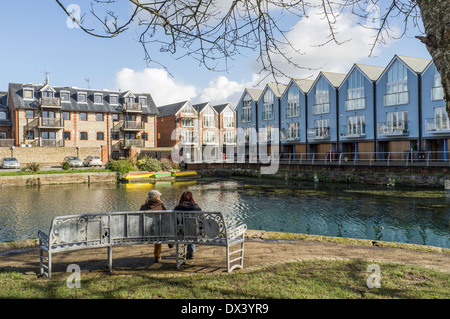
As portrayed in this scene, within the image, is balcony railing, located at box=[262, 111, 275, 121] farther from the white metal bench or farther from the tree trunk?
the tree trunk

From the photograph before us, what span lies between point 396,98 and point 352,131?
5879mm

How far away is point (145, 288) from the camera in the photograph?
191 inches

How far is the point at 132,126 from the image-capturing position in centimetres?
5375

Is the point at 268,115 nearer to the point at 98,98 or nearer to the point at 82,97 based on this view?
the point at 98,98

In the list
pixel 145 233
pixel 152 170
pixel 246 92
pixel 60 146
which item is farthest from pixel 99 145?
pixel 145 233

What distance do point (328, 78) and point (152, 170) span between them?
24.1 metres

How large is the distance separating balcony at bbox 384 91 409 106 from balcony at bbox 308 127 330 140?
7905mm

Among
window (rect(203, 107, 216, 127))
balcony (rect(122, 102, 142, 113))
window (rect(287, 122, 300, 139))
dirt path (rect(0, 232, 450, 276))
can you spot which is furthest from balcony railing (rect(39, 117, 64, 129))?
dirt path (rect(0, 232, 450, 276))

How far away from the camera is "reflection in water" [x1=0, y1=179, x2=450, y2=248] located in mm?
13453

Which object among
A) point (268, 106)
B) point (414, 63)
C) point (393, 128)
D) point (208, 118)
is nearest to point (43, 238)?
point (393, 128)

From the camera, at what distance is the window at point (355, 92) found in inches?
1622

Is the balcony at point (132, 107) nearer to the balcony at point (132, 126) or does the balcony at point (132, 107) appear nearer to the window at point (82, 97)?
the balcony at point (132, 126)

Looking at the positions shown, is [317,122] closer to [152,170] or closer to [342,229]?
[152,170]

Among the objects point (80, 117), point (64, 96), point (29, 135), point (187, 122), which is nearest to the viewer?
point (29, 135)
